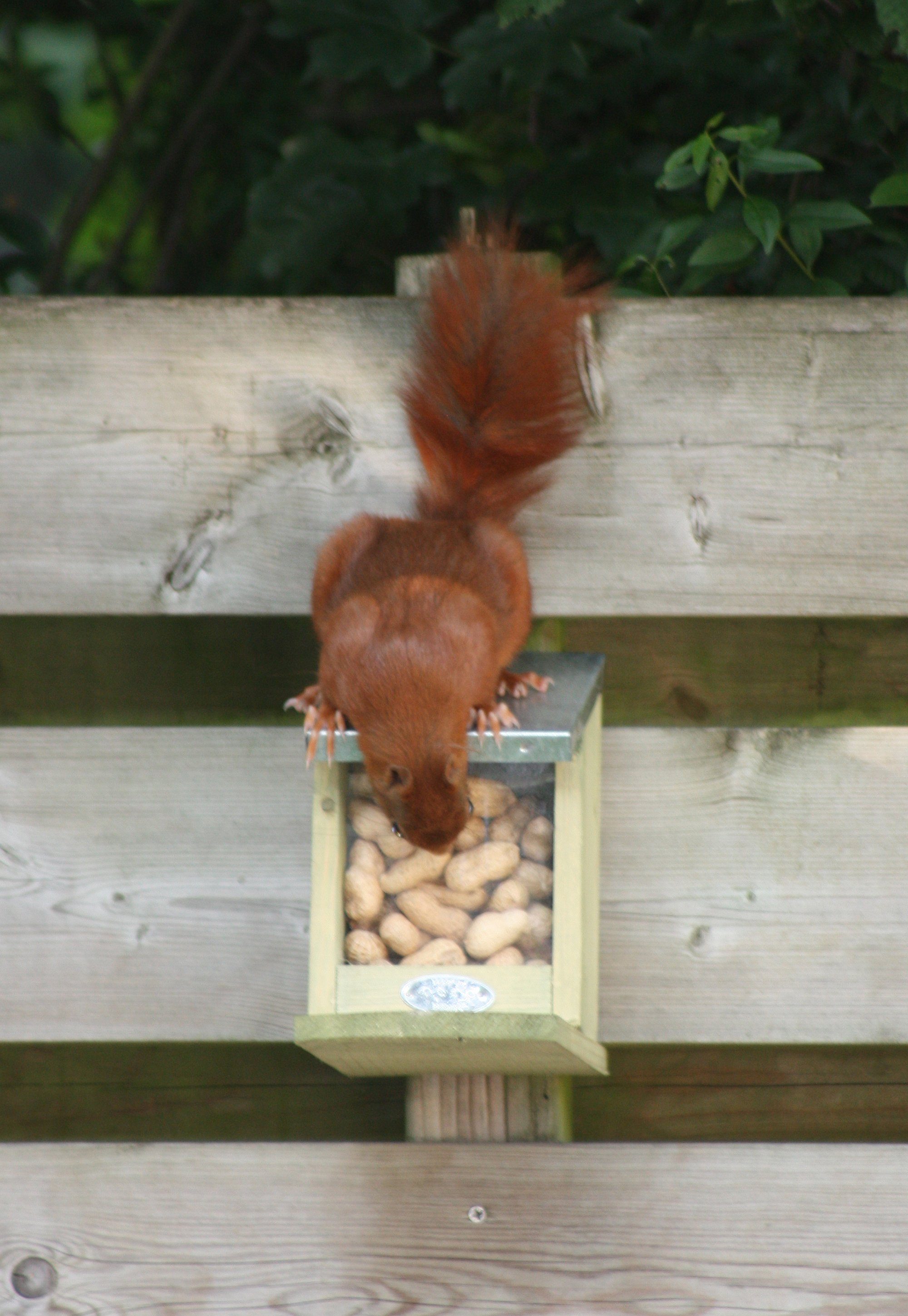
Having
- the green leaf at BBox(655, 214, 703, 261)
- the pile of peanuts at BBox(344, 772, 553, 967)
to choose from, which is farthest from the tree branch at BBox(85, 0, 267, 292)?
the pile of peanuts at BBox(344, 772, 553, 967)

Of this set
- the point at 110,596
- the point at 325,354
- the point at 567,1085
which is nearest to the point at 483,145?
the point at 325,354

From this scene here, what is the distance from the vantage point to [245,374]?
170cm

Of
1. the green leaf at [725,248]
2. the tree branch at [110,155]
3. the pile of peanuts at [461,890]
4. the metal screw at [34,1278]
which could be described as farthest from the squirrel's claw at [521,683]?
the tree branch at [110,155]

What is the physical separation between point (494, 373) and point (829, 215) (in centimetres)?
42

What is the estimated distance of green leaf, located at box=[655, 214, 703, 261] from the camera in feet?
5.26

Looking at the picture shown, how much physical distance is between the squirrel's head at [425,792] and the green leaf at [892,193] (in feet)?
2.52

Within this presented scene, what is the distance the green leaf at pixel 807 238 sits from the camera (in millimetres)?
1605

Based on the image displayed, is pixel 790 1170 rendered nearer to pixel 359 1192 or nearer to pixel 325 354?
pixel 359 1192

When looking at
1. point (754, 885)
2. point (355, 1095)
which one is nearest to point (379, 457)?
point (754, 885)

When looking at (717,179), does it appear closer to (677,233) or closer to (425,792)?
(677,233)

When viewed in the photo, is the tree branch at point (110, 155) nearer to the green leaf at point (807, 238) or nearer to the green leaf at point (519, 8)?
the green leaf at point (519, 8)

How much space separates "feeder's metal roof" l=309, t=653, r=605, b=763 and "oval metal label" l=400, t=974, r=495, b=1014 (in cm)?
22

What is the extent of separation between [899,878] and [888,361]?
61 centimetres

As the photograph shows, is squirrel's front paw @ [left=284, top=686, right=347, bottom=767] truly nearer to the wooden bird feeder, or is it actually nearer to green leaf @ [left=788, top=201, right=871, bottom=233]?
the wooden bird feeder
